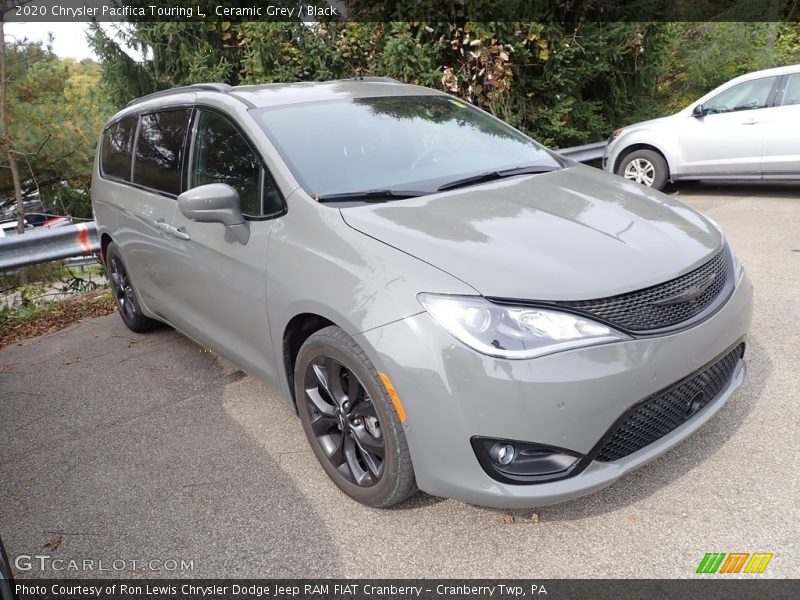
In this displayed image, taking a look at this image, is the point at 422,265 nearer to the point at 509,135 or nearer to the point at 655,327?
the point at 655,327

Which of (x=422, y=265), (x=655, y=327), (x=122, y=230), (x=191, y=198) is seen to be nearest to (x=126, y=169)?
(x=122, y=230)

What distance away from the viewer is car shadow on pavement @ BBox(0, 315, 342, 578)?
261 cm

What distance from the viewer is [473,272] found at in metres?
2.34

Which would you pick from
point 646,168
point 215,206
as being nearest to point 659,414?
point 215,206

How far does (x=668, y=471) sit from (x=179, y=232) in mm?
2714

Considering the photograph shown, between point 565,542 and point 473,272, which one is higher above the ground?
point 473,272

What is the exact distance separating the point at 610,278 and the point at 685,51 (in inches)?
570

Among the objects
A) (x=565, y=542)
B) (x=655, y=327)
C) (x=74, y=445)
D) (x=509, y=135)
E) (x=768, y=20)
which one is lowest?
(x=74, y=445)

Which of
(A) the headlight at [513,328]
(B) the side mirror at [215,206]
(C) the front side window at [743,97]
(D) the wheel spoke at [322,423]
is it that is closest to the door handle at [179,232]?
(B) the side mirror at [215,206]

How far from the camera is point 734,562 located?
7.53ft

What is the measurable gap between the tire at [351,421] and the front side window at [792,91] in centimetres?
698

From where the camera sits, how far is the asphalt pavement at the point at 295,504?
2.44 metres

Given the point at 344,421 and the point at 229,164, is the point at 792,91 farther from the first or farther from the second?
the point at 344,421

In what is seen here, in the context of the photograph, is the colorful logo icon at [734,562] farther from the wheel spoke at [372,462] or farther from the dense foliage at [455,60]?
the dense foliage at [455,60]
